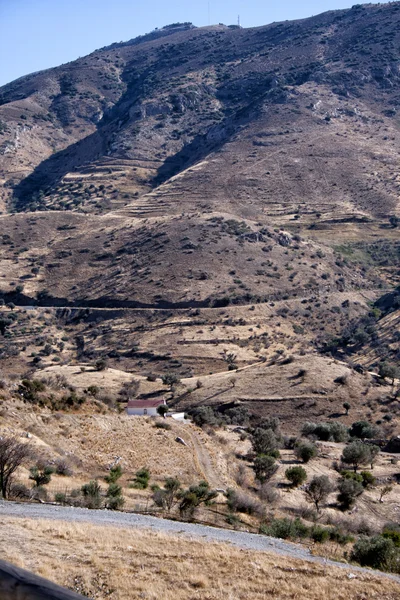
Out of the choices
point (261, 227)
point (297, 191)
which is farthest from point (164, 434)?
point (297, 191)

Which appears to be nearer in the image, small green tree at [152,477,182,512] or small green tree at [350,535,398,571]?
small green tree at [350,535,398,571]

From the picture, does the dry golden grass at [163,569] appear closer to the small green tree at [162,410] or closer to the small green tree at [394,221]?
the small green tree at [162,410]

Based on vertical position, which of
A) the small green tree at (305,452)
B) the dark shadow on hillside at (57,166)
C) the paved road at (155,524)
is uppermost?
the dark shadow on hillside at (57,166)

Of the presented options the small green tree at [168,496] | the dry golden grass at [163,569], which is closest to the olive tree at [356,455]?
the small green tree at [168,496]

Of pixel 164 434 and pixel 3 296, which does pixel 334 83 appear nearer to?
pixel 3 296

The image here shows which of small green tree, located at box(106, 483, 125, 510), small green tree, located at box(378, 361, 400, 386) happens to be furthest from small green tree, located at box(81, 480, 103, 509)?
small green tree, located at box(378, 361, 400, 386)

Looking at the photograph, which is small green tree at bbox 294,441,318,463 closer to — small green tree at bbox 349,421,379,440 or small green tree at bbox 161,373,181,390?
small green tree at bbox 349,421,379,440

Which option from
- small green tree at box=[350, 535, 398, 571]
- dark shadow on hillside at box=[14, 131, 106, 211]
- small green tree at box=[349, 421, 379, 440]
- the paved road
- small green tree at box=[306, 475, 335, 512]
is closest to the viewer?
the paved road
